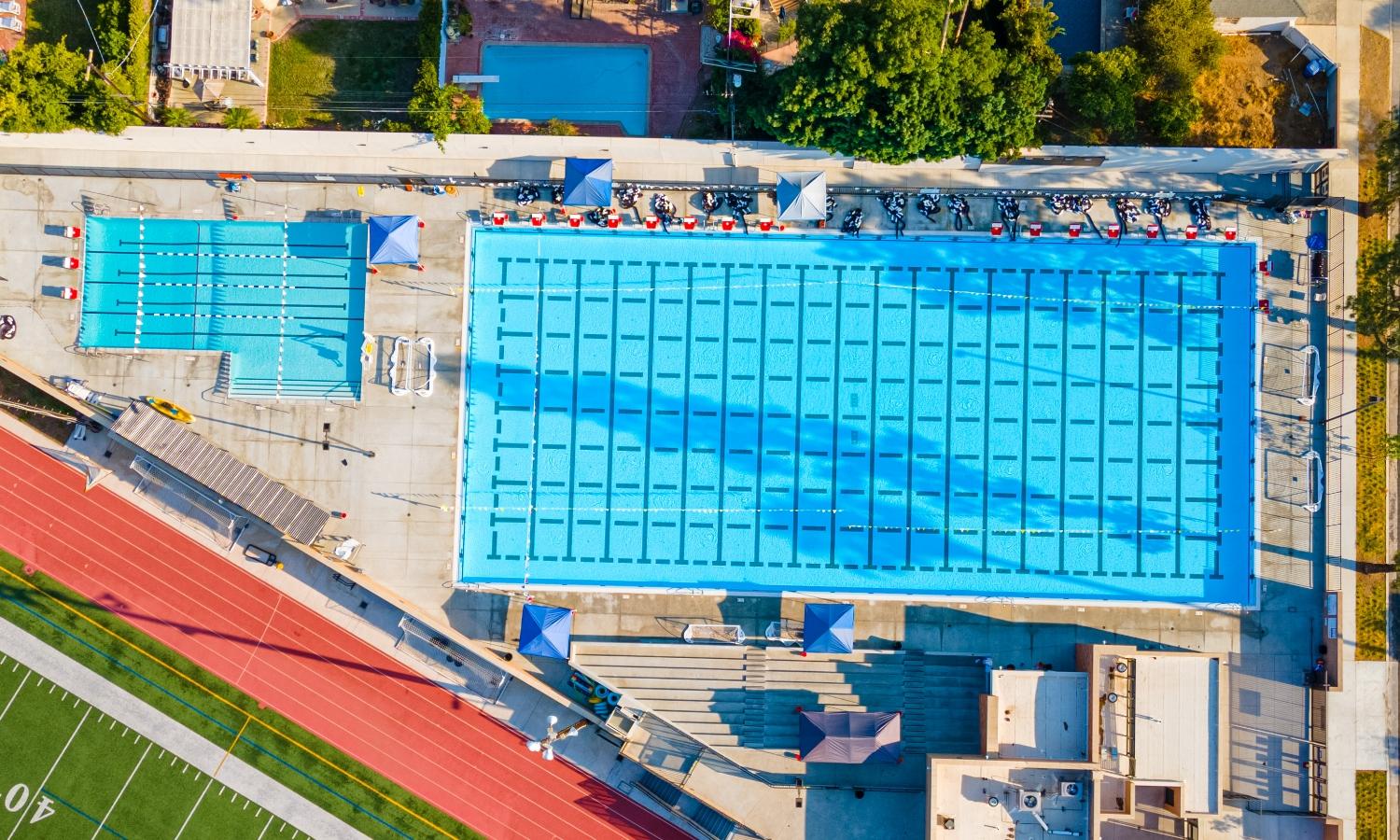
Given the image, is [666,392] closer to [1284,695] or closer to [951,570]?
[951,570]

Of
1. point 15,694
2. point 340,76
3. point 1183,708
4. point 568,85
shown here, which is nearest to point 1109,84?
point 568,85

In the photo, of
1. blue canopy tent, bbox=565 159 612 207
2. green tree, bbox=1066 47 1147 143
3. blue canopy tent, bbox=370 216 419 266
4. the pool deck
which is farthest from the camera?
the pool deck

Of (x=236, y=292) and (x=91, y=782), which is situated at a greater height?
(x=236, y=292)

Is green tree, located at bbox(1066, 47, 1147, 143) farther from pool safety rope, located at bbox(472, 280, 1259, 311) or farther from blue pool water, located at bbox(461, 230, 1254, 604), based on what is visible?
pool safety rope, located at bbox(472, 280, 1259, 311)

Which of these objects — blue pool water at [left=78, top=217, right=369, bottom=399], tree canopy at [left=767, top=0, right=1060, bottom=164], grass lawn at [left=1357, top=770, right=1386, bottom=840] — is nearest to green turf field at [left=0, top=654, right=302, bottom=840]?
blue pool water at [left=78, top=217, right=369, bottom=399]

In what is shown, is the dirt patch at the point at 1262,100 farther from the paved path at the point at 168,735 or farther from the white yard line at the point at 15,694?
the white yard line at the point at 15,694

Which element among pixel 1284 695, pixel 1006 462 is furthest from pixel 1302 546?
pixel 1006 462

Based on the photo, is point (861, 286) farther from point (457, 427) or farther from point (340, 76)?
point (340, 76)
